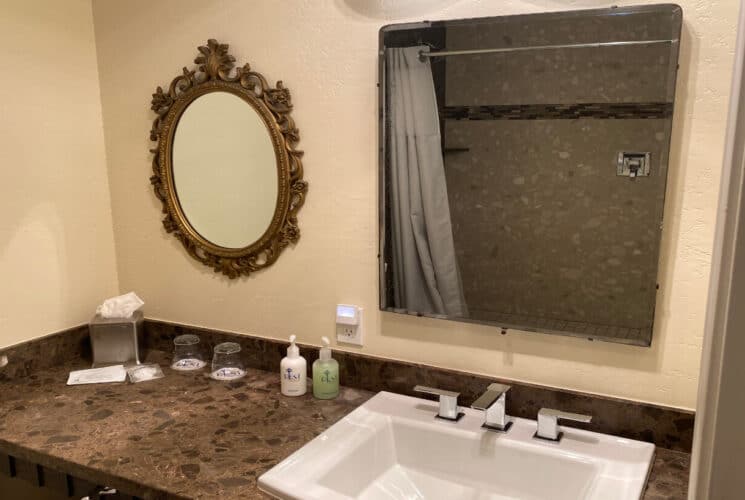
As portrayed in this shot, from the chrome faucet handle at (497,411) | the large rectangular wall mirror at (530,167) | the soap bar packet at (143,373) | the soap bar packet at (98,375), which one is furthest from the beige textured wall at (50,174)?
the chrome faucet handle at (497,411)

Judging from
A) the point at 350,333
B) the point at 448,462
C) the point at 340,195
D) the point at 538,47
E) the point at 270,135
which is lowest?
the point at 448,462

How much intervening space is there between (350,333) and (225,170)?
575 millimetres

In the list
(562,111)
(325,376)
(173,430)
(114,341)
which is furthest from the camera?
(114,341)

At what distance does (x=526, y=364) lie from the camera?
51.7 inches

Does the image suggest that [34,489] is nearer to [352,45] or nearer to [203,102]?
[203,102]

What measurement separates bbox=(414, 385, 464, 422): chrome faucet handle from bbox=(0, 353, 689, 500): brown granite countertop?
0.70 feet

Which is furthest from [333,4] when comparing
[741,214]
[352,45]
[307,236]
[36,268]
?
[741,214]

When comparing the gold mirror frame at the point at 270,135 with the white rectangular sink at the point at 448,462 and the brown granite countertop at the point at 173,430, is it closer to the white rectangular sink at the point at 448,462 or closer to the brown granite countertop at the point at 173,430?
the brown granite countertop at the point at 173,430

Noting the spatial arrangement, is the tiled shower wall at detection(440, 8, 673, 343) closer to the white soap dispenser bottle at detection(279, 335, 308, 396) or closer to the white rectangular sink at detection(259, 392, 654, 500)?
the white rectangular sink at detection(259, 392, 654, 500)

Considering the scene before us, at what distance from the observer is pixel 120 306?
5.65 ft

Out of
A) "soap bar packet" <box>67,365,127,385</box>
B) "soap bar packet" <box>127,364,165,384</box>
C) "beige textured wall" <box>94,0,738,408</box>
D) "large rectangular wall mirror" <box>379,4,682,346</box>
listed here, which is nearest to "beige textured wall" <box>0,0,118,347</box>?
"beige textured wall" <box>94,0,738,408</box>

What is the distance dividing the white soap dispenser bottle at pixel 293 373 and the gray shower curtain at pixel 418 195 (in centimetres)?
31

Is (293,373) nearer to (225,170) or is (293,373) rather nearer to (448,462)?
(448,462)

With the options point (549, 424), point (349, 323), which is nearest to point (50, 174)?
point (349, 323)
